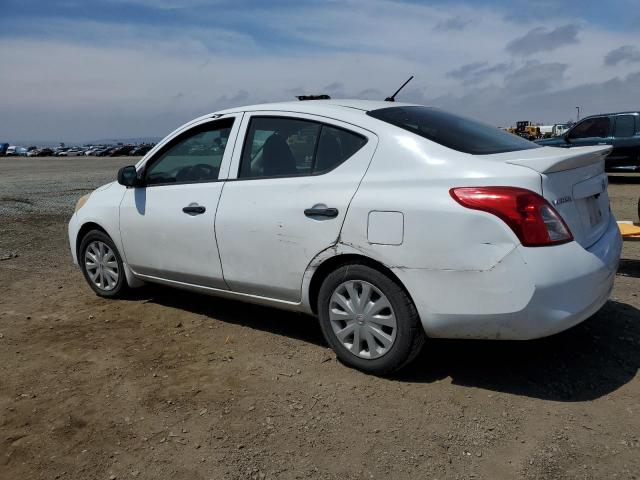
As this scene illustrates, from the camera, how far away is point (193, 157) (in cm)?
448

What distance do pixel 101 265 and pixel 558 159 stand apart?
395 cm

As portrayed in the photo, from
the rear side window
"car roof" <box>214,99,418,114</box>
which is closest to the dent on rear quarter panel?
"car roof" <box>214,99,418,114</box>

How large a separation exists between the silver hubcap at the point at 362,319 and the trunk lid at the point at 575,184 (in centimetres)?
106

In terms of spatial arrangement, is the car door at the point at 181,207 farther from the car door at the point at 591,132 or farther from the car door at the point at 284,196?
the car door at the point at 591,132

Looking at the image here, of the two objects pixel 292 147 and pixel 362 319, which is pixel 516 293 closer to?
pixel 362 319

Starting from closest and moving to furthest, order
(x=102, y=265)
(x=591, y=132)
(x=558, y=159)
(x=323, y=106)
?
(x=558, y=159)
(x=323, y=106)
(x=102, y=265)
(x=591, y=132)

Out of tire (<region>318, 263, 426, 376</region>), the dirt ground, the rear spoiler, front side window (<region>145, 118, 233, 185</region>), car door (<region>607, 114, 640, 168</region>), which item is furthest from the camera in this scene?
car door (<region>607, 114, 640, 168</region>)

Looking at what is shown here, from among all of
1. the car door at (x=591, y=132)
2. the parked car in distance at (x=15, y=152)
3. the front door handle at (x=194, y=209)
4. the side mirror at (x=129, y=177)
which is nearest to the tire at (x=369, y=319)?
the front door handle at (x=194, y=209)

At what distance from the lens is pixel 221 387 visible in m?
3.46

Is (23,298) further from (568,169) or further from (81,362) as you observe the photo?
(568,169)

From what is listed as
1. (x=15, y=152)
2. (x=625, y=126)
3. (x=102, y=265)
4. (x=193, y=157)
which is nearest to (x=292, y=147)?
(x=193, y=157)

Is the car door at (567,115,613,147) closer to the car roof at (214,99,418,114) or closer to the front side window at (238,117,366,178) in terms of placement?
the car roof at (214,99,418,114)

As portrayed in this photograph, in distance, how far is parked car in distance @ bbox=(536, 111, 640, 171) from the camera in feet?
47.6

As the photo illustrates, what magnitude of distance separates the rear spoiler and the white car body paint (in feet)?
0.03
